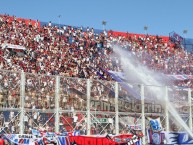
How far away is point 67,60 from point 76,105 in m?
18.0

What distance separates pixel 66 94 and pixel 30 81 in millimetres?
1896

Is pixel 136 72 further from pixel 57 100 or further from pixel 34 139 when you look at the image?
pixel 34 139

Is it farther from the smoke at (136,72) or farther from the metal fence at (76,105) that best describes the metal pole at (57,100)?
the smoke at (136,72)

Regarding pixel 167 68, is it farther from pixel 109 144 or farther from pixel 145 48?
pixel 109 144

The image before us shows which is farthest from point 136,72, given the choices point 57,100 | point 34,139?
point 34,139

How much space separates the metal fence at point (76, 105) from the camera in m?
20.6

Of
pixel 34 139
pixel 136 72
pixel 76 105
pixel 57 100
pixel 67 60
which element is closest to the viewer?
pixel 34 139

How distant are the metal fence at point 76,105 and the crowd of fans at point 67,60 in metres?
0.05

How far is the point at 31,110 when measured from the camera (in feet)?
68.5

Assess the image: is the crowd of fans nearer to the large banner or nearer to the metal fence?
the metal fence

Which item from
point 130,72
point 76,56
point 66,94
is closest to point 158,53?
point 130,72

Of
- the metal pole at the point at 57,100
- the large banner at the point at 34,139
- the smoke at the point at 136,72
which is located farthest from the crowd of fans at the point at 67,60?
the large banner at the point at 34,139

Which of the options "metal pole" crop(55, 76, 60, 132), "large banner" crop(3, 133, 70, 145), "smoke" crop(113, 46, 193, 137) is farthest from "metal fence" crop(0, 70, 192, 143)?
"smoke" crop(113, 46, 193, 137)

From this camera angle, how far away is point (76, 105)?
22562mm
